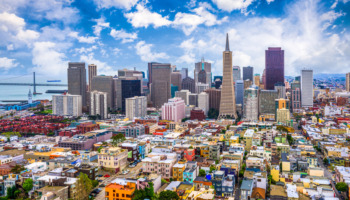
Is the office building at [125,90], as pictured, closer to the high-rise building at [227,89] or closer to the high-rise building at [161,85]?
the high-rise building at [161,85]

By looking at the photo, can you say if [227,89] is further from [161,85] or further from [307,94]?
[307,94]

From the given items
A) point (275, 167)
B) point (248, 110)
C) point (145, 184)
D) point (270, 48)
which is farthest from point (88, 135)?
point (270, 48)

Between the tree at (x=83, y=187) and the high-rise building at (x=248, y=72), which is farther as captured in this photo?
the high-rise building at (x=248, y=72)

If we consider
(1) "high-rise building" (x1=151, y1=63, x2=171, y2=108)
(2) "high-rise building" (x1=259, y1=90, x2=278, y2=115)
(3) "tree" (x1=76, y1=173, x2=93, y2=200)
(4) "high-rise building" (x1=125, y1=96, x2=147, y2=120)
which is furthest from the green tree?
(1) "high-rise building" (x1=151, y1=63, x2=171, y2=108)

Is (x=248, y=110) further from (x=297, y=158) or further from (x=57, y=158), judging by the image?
(x=57, y=158)

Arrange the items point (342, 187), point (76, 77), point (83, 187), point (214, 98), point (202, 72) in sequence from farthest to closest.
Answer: point (202, 72) < point (76, 77) < point (214, 98) < point (342, 187) < point (83, 187)

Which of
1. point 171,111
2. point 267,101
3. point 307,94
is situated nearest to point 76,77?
point 171,111

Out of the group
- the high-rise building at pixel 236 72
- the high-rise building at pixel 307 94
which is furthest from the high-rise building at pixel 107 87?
the high-rise building at pixel 236 72
